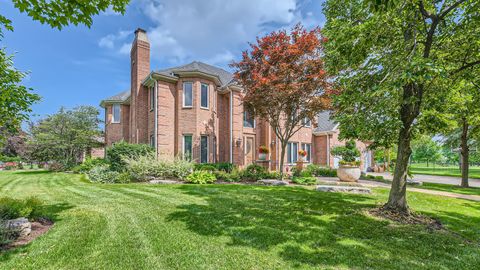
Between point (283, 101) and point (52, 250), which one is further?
point (283, 101)

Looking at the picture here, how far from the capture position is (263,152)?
17.9 m

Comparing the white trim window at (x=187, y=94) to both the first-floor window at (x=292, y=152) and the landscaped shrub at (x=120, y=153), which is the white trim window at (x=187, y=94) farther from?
the first-floor window at (x=292, y=152)

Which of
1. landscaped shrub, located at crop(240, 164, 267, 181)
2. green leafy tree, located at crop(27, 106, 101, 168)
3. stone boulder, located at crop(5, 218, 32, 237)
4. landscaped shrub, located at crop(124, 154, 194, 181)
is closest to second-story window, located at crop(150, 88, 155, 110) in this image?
landscaped shrub, located at crop(124, 154, 194, 181)

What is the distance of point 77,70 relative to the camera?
49.5 feet

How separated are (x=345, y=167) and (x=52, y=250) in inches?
537

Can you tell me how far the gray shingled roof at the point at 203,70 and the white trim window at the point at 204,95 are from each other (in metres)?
0.98

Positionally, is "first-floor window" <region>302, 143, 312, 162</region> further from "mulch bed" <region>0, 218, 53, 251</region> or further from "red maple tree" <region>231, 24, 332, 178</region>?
"mulch bed" <region>0, 218, 53, 251</region>

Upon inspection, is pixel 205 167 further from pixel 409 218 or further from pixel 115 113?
pixel 115 113

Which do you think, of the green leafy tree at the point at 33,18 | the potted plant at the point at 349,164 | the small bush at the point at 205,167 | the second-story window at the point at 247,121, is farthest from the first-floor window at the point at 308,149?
the green leafy tree at the point at 33,18

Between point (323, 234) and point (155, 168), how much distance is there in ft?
32.2

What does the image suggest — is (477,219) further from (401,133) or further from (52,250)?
(52,250)

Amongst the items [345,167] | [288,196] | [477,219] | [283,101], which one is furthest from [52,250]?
[345,167]

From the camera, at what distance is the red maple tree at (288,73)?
39.4ft

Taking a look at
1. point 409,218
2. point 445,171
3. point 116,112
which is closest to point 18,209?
point 409,218
